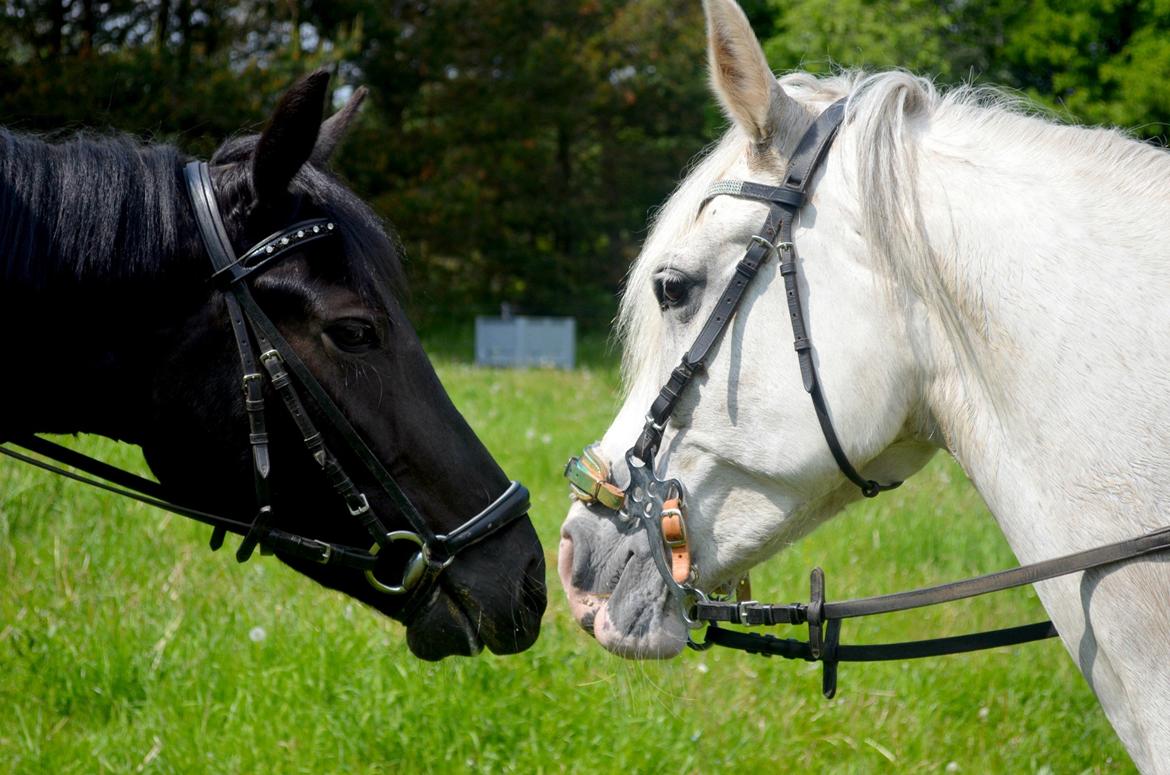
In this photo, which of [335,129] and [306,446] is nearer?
[306,446]

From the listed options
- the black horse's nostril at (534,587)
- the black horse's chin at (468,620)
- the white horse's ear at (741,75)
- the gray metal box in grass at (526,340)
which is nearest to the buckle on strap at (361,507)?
the black horse's chin at (468,620)

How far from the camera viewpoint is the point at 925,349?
6.27ft

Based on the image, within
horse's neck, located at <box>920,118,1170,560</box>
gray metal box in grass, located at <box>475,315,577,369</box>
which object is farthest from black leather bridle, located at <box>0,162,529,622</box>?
gray metal box in grass, located at <box>475,315,577,369</box>

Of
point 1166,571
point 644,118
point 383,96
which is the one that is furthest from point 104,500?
Answer: point 644,118

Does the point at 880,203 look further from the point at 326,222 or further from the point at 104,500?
the point at 104,500

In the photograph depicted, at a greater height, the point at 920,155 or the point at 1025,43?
the point at 920,155

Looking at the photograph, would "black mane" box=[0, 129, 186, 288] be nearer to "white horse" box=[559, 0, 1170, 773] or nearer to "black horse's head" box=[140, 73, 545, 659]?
"black horse's head" box=[140, 73, 545, 659]

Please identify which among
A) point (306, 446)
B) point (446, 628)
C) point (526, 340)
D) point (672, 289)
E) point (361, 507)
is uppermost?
point (672, 289)

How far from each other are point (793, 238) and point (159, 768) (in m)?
2.61

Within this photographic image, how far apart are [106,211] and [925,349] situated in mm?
1709

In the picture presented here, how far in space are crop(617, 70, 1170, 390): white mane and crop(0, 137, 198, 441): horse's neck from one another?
1.11 m

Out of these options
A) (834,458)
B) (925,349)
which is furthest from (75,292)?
(925,349)

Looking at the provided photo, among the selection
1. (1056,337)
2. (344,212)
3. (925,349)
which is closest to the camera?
(1056,337)

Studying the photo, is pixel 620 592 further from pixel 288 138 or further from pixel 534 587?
pixel 288 138
